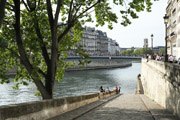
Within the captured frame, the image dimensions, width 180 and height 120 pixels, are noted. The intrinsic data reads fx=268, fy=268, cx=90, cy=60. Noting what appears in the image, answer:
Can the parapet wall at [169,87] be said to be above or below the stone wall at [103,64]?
above

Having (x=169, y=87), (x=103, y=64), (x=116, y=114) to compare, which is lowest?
(x=103, y=64)

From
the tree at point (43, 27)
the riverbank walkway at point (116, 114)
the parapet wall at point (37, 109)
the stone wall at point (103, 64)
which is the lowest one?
the stone wall at point (103, 64)

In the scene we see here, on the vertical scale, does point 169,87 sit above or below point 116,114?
above

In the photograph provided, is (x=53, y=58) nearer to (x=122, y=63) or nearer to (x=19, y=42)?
(x=19, y=42)

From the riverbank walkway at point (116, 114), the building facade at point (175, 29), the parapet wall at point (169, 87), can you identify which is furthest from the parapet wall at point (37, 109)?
the building facade at point (175, 29)

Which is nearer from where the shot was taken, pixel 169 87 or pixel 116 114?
pixel 116 114

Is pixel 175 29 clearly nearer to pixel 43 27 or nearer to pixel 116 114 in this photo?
pixel 43 27

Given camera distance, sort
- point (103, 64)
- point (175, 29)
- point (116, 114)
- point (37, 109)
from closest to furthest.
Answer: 1. point (37, 109)
2. point (116, 114)
3. point (175, 29)
4. point (103, 64)

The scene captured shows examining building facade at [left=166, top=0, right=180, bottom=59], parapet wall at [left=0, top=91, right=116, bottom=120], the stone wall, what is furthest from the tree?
the stone wall

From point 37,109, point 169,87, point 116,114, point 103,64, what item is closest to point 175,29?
point 169,87

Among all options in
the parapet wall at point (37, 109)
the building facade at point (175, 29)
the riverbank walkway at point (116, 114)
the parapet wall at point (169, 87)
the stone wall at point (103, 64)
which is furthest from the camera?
the stone wall at point (103, 64)

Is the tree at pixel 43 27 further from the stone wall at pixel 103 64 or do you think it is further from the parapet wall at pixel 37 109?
the stone wall at pixel 103 64

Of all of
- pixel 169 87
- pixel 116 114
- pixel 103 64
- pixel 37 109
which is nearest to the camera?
pixel 37 109

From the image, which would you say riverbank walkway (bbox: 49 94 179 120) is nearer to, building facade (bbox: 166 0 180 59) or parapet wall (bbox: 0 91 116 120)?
parapet wall (bbox: 0 91 116 120)
